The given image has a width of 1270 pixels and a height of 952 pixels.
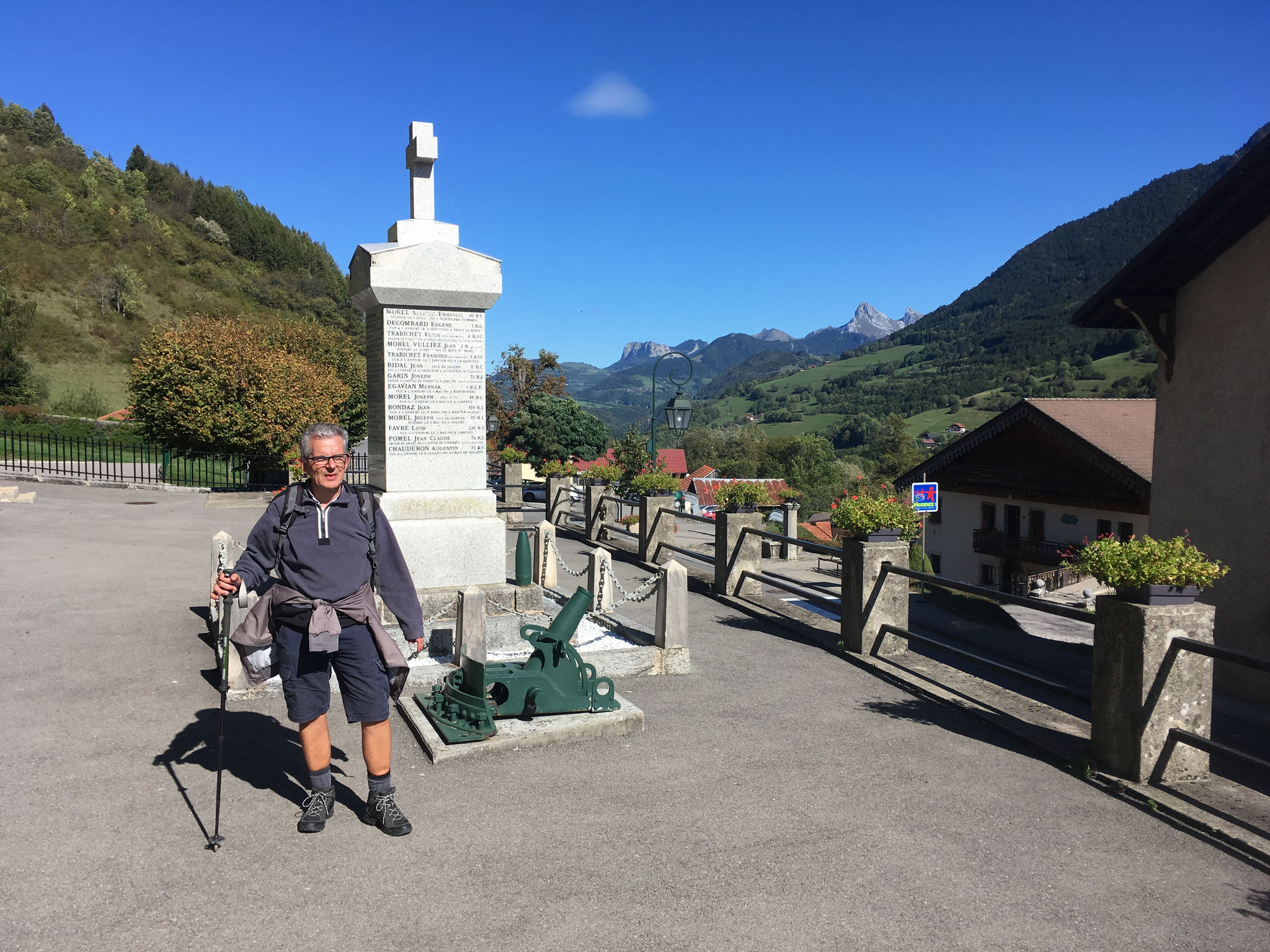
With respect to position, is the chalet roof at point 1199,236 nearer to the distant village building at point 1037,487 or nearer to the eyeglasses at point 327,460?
Result: the eyeglasses at point 327,460

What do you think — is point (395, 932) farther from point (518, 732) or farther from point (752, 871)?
point (518, 732)

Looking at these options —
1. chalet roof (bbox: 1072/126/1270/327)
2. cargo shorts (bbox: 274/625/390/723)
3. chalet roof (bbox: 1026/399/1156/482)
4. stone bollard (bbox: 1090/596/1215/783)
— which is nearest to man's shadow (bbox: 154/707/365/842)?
cargo shorts (bbox: 274/625/390/723)

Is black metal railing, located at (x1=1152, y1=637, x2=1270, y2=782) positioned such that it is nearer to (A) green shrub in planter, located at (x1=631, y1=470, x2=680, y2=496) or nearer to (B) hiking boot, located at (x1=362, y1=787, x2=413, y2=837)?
(B) hiking boot, located at (x1=362, y1=787, x2=413, y2=837)

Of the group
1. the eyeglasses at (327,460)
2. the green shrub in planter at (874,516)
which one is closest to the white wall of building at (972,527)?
the green shrub in planter at (874,516)

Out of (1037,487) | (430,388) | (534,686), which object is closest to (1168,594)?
(534,686)

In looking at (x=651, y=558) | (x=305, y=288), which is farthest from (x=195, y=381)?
(x=305, y=288)

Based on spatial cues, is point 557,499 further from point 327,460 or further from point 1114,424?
point 1114,424

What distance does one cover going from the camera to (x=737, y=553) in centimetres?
1112

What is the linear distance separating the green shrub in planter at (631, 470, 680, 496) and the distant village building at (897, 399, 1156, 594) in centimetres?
1833

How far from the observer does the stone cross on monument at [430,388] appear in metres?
8.12

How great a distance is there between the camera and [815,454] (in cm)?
10350

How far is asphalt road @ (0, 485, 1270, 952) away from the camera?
3.38m

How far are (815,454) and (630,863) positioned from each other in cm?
10240

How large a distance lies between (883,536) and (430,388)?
4.88m
